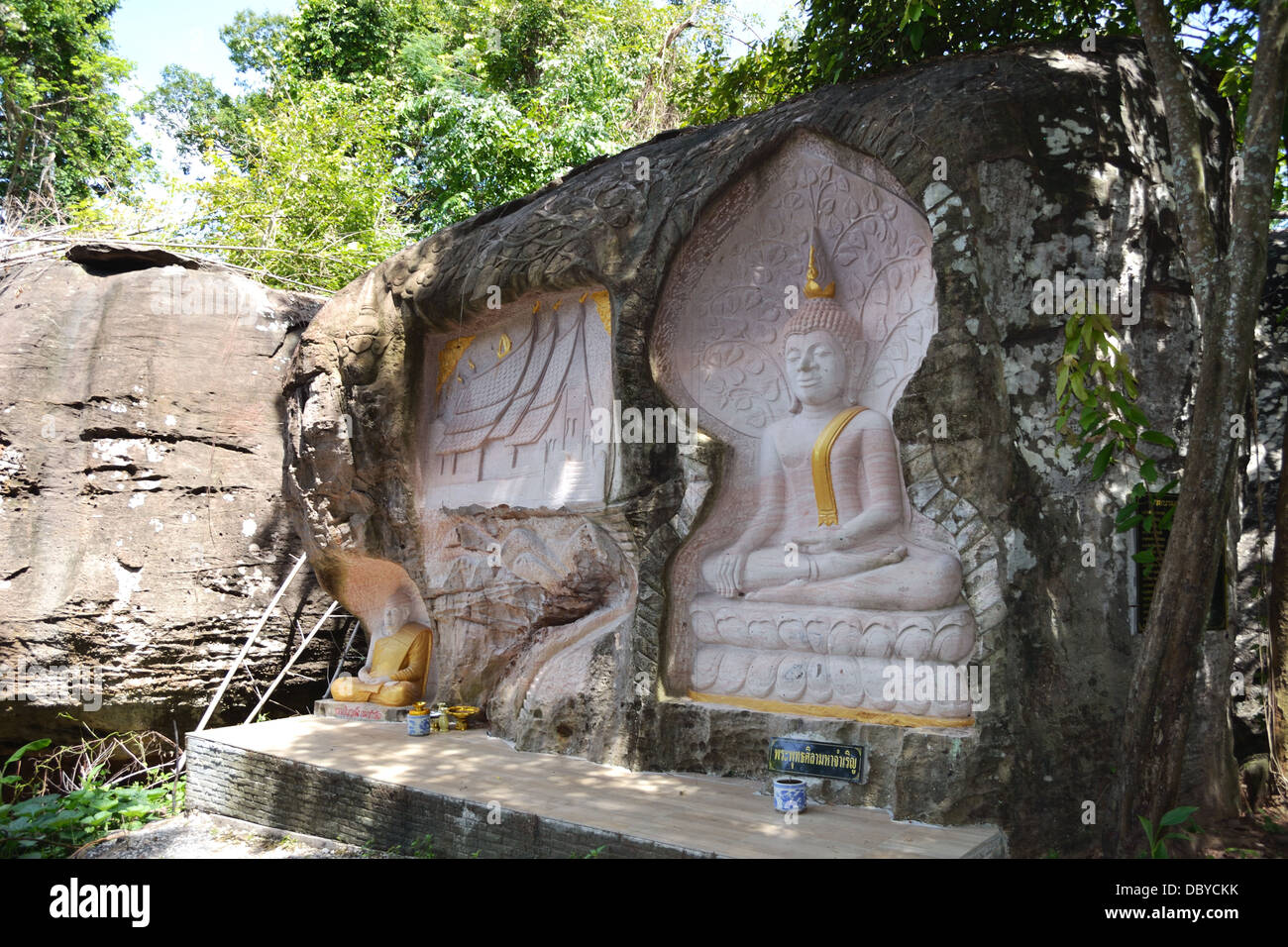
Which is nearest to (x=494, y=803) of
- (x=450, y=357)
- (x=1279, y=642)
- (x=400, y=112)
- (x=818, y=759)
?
(x=818, y=759)

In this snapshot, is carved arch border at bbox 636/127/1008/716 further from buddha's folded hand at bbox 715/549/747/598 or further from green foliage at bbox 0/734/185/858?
green foliage at bbox 0/734/185/858

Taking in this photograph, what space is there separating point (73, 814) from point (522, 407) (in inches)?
145

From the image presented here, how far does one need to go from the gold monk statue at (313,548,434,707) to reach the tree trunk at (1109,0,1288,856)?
5032 mm

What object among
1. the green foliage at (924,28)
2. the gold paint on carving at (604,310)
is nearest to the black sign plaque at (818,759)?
the gold paint on carving at (604,310)

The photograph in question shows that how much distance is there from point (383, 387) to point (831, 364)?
11.7ft

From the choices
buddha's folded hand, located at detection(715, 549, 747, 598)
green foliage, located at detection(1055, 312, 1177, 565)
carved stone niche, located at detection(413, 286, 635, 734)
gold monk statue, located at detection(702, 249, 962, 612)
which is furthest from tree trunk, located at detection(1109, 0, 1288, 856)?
carved stone niche, located at detection(413, 286, 635, 734)

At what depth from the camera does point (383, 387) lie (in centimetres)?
734

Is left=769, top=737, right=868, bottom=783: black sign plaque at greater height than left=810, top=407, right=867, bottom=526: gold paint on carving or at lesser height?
lesser

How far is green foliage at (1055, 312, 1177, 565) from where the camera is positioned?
409cm

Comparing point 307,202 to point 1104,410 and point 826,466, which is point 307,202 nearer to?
point 826,466

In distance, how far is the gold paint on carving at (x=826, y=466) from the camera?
5086 millimetres

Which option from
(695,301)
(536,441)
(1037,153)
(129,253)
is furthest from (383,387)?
(1037,153)

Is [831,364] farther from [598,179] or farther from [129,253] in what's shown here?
[129,253]

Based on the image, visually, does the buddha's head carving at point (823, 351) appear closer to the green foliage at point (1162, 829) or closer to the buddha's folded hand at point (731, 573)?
the buddha's folded hand at point (731, 573)
